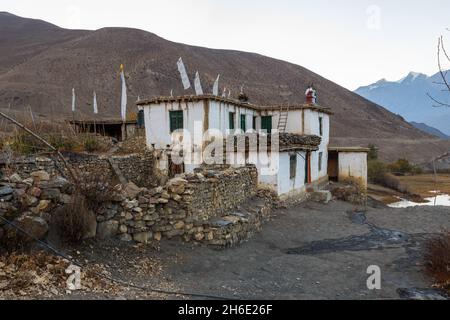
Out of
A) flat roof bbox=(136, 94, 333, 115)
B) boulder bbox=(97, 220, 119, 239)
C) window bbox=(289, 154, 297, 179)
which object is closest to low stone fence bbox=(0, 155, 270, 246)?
boulder bbox=(97, 220, 119, 239)

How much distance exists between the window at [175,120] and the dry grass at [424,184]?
876 inches

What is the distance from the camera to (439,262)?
27.4ft

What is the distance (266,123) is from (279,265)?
50.2 feet

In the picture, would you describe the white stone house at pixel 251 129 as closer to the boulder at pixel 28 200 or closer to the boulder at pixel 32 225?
the boulder at pixel 28 200

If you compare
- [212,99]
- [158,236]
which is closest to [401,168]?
[212,99]

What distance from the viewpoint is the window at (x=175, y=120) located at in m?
19.5

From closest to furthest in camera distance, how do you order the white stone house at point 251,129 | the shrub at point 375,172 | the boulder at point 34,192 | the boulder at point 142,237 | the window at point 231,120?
1. the boulder at point 34,192
2. the boulder at point 142,237
3. the white stone house at point 251,129
4. the window at point 231,120
5. the shrub at point 375,172

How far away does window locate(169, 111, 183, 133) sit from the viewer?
64.0ft

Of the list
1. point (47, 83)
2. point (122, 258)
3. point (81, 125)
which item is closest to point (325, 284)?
point (122, 258)

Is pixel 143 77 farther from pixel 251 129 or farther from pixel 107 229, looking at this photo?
pixel 107 229

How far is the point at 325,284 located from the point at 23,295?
19.1ft

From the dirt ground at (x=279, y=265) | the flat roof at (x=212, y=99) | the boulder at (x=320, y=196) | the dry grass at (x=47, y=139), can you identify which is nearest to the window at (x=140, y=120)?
the dry grass at (x=47, y=139)

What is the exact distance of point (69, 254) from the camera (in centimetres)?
708

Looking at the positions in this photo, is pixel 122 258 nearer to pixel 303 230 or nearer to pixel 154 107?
pixel 303 230
